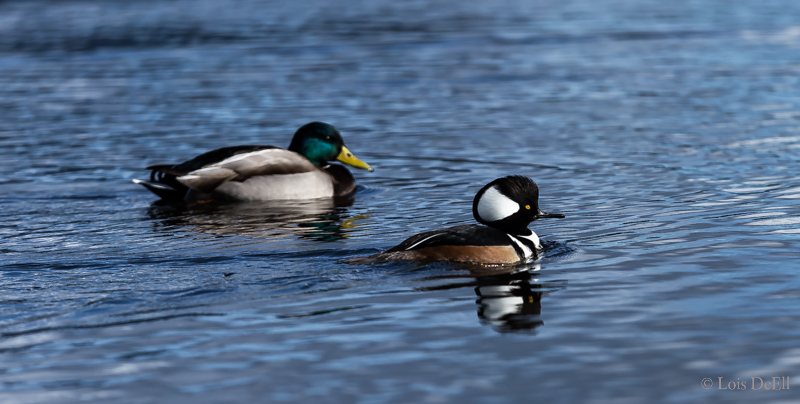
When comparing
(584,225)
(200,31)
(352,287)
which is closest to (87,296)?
(352,287)

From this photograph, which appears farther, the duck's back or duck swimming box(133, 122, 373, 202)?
duck swimming box(133, 122, 373, 202)

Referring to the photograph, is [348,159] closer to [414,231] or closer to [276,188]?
[276,188]

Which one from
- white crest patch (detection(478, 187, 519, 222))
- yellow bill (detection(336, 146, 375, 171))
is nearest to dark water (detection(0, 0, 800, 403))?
yellow bill (detection(336, 146, 375, 171))

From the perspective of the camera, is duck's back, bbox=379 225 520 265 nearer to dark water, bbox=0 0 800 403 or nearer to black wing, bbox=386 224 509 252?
black wing, bbox=386 224 509 252

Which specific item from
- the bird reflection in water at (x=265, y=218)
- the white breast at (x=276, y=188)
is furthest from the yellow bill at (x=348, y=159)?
the bird reflection in water at (x=265, y=218)

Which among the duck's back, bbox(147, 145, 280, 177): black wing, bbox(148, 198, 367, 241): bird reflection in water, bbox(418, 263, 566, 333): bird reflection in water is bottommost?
bbox(148, 198, 367, 241): bird reflection in water

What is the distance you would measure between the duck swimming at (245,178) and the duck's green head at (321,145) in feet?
1.57

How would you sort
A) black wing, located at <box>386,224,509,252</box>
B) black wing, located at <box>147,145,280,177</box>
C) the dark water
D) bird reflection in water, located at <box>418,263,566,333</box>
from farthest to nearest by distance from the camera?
black wing, located at <box>147,145,280,177</box>, black wing, located at <box>386,224,509,252</box>, bird reflection in water, located at <box>418,263,566,333</box>, the dark water

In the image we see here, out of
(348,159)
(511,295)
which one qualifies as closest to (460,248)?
(511,295)

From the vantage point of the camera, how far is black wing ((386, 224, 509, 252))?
982 cm

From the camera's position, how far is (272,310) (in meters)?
8.54

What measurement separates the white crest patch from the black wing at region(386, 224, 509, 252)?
246mm

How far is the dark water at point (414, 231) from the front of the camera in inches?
282

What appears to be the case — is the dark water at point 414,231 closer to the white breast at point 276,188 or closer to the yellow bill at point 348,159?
the white breast at point 276,188
